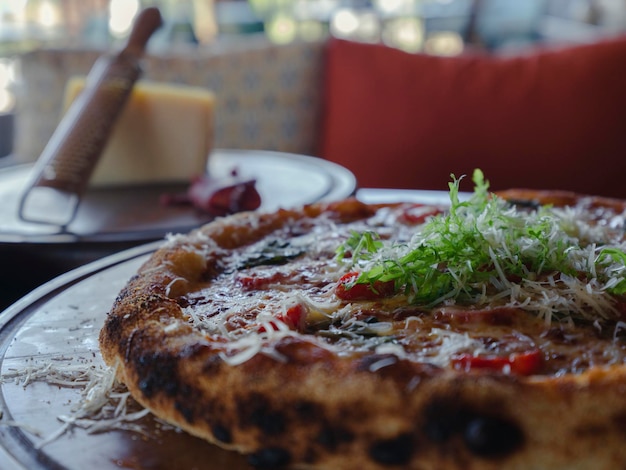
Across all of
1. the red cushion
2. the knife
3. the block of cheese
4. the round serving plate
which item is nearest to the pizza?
the round serving plate

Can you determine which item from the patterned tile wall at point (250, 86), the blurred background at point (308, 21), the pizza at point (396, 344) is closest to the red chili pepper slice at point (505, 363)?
the pizza at point (396, 344)

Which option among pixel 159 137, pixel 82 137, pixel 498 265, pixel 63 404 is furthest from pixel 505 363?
pixel 159 137

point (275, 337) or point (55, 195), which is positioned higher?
point (275, 337)

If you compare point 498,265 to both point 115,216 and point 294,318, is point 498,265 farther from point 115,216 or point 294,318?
point 115,216

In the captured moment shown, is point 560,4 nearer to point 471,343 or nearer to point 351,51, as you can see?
point 351,51

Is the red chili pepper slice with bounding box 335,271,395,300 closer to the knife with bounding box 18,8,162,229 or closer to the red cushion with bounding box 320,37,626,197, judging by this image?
the knife with bounding box 18,8,162,229

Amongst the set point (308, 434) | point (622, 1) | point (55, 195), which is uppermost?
point (622, 1)

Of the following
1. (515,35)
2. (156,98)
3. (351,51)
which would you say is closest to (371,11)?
(515,35)
